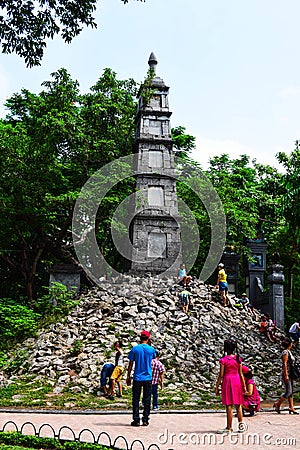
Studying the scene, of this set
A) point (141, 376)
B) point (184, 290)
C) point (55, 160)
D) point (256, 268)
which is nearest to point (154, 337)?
point (184, 290)

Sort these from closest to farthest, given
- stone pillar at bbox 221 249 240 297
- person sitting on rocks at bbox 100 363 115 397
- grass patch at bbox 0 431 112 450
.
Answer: grass patch at bbox 0 431 112 450, person sitting on rocks at bbox 100 363 115 397, stone pillar at bbox 221 249 240 297

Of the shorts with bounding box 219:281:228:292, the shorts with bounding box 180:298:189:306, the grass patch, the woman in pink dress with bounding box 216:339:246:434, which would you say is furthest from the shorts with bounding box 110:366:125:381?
the shorts with bounding box 219:281:228:292

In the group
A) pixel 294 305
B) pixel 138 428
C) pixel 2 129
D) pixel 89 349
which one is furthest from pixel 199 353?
pixel 294 305

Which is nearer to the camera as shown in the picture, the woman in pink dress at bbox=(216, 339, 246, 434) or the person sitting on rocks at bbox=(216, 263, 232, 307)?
the woman in pink dress at bbox=(216, 339, 246, 434)

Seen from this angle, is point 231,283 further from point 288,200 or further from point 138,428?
point 138,428

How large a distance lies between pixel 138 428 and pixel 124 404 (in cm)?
345

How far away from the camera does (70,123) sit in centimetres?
2222

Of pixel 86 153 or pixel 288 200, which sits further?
pixel 86 153

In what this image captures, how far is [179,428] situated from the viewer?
8148 mm

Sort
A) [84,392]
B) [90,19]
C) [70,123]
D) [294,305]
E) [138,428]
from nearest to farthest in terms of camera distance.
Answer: [138,428] → [90,19] → [84,392] → [70,123] → [294,305]

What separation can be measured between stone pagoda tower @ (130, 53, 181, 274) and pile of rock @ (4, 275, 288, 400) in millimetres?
2117

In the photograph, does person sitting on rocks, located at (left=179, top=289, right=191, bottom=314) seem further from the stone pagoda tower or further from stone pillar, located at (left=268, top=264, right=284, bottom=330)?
stone pillar, located at (left=268, top=264, right=284, bottom=330)

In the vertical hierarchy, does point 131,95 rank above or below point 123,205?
above

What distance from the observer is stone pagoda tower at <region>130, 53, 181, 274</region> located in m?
22.2
